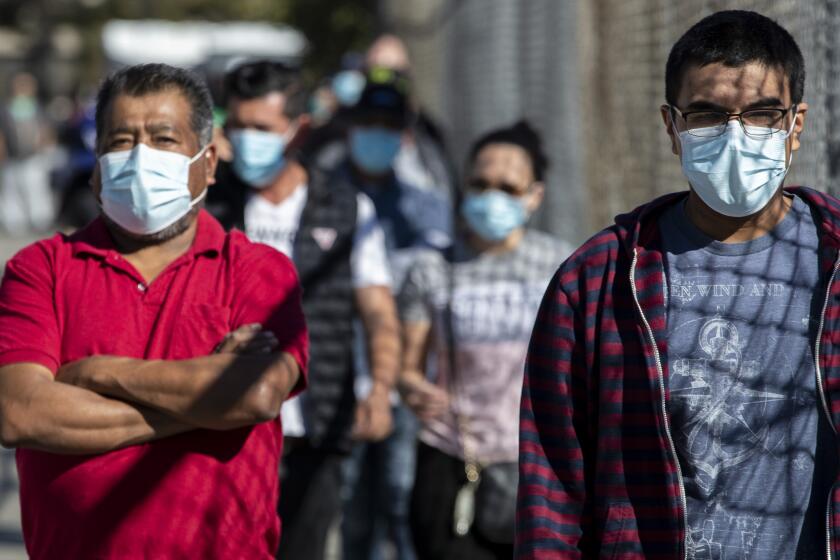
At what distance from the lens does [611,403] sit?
272cm

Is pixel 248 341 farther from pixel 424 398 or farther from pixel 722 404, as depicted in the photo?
pixel 424 398

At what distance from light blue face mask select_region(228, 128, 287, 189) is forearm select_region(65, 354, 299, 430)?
61.4 inches

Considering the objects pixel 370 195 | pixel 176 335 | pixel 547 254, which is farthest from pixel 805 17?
pixel 370 195

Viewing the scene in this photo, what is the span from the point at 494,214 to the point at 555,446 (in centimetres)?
197

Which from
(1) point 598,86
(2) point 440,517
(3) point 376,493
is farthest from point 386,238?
(2) point 440,517

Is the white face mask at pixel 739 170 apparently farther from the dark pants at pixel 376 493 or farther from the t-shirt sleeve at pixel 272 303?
the dark pants at pixel 376 493

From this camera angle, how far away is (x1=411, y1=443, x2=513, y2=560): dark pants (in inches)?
177

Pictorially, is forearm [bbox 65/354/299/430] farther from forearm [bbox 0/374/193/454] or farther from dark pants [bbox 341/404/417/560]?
dark pants [bbox 341/404/417/560]

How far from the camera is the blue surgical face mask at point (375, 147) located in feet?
20.4

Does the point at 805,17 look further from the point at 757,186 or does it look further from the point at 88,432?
the point at 88,432

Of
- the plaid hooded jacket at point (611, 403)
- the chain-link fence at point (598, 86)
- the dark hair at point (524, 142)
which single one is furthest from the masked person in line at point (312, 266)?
the plaid hooded jacket at point (611, 403)

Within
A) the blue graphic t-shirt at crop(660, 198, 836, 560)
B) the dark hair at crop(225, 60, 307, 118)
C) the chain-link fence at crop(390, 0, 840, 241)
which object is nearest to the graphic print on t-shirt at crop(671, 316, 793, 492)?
the blue graphic t-shirt at crop(660, 198, 836, 560)

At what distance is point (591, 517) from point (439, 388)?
194 centimetres

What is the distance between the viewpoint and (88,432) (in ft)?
10.1
